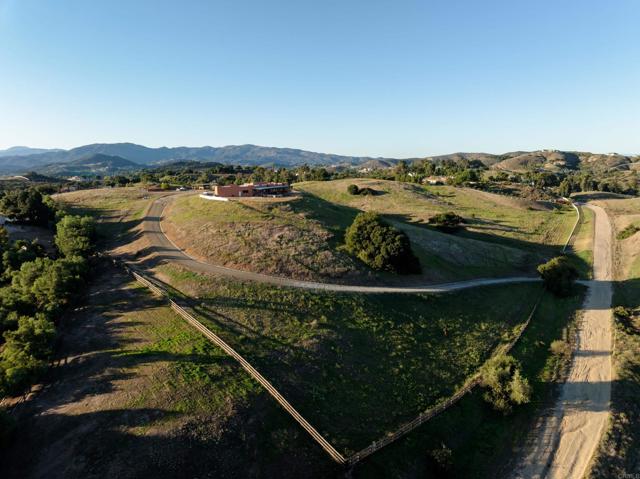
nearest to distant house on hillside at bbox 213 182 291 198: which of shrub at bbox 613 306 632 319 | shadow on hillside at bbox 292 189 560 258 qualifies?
shadow on hillside at bbox 292 189 560 258

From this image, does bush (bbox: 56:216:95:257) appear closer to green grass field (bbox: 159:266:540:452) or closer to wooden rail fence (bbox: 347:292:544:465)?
green grass field (bbox: 159:266:540:452)

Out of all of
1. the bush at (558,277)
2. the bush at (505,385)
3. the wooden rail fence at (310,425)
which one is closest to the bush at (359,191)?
the bush at (558,277)

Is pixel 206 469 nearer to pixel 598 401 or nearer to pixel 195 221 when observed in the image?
pixel 598 401

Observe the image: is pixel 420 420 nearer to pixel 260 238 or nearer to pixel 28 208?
pixel 260 238

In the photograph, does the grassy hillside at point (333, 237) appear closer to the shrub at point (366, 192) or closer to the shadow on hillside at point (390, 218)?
the shadow on hillside at point (390, 218)

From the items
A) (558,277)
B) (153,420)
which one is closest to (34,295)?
(153,420)

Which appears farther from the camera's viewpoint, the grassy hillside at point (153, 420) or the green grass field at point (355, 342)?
the green grass field at point (355, 342)

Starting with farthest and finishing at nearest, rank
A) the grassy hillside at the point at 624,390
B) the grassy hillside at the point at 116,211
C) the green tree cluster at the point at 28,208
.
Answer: the green tree cluster at the point at 28,208, the grassy hillside at the point at 116,211, the grassy hillside at the point at 624,390
